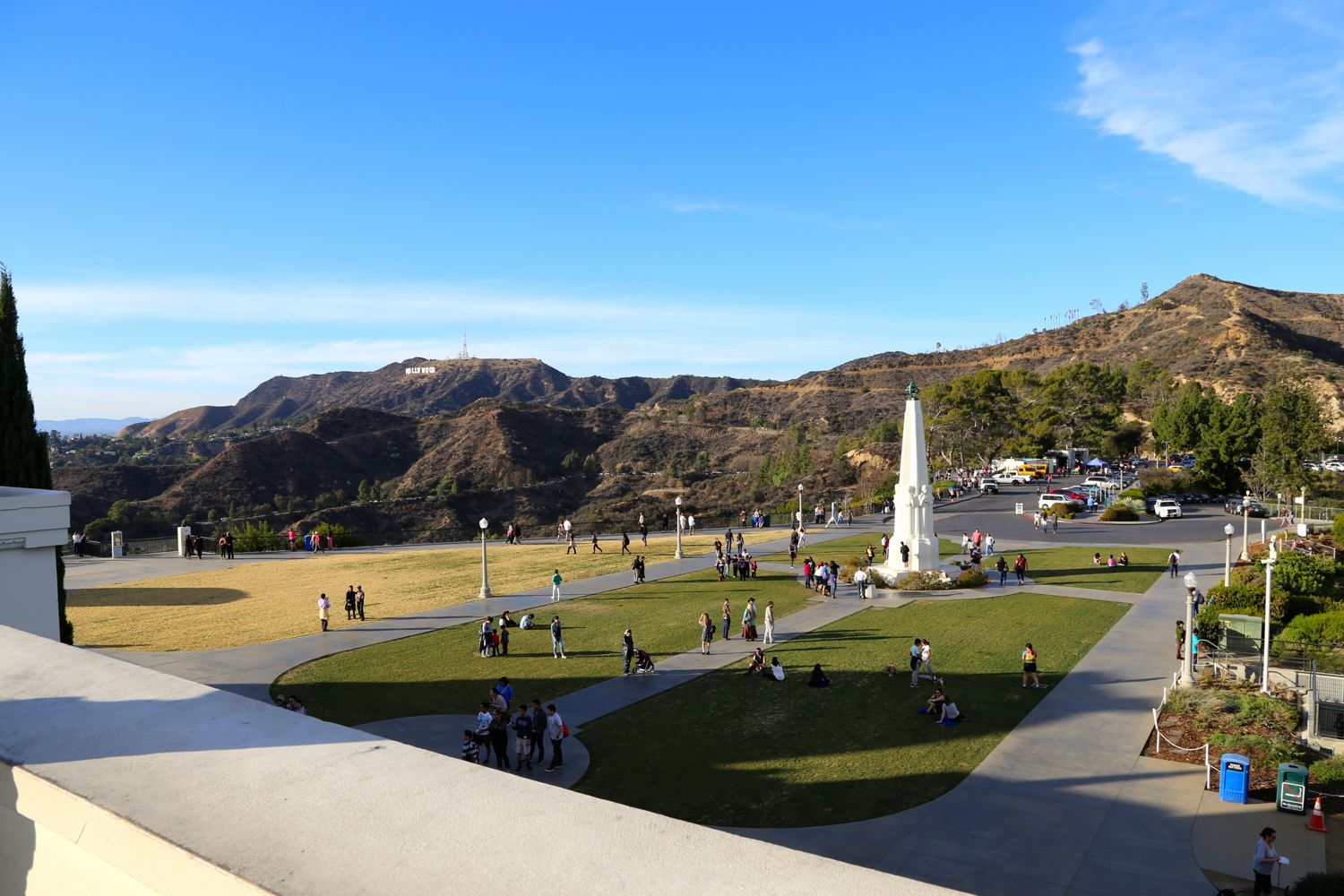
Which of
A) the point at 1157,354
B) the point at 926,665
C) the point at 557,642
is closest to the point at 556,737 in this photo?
the point at 557,642

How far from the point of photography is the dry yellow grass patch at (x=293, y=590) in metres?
22.7

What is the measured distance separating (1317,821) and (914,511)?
58.7ft

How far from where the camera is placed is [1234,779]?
39.8 ft

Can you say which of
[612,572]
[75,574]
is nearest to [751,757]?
[612,572]

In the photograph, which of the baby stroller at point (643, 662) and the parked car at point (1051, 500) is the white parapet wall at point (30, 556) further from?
the parked car at point (1051, 500)

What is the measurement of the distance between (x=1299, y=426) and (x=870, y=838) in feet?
157

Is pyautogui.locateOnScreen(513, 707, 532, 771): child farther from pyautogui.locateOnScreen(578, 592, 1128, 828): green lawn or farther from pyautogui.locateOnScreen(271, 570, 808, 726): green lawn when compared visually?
pyautogui.locateOnScreen(271, 570, 808, 726): green lawn

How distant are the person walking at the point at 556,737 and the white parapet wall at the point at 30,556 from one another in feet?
23.7

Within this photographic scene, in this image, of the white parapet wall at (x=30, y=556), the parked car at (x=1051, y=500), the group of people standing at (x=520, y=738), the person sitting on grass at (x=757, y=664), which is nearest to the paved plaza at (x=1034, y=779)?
the group of people standing at (x=520, y=738)

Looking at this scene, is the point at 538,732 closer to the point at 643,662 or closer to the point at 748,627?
the point at 643,662

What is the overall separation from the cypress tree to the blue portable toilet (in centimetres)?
2082

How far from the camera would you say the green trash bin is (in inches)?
463

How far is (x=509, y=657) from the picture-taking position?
2017 centimetres

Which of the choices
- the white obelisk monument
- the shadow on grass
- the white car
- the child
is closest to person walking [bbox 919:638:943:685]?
the child
